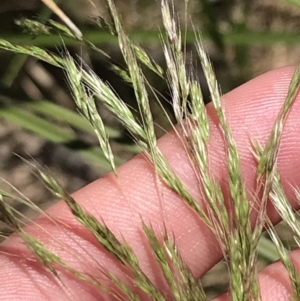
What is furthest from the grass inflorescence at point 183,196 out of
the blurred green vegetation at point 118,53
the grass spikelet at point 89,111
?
the blurred green vegetation at point 118,53

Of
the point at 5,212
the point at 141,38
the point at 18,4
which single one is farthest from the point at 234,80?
the point at 5,212

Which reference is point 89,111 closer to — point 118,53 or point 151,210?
point 151,210

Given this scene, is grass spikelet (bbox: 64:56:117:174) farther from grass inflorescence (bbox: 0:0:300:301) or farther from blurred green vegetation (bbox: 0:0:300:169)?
blurred green vegetation (bbox: 0:0:300:169)

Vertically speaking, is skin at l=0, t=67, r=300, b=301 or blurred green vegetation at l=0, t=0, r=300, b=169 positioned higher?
blurred green vegetation at l=0, t=0, r=300, b=169

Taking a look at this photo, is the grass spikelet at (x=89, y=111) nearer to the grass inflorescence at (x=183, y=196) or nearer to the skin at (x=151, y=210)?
the grass inflorescence at (x=183, y=196)

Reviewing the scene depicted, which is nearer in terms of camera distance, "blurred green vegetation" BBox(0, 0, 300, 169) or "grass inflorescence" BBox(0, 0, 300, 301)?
"grass inflorescence" BBox(0, 0, 300, 301)

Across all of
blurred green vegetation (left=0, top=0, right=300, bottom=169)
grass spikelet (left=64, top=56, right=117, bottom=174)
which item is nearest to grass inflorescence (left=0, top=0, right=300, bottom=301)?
grass spikelet (left=64, top=56, right=117, bottom=174)

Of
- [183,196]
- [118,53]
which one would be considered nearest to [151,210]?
[183,196]

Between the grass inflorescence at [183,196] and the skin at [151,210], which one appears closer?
the grass inflorescence at [183,196]
